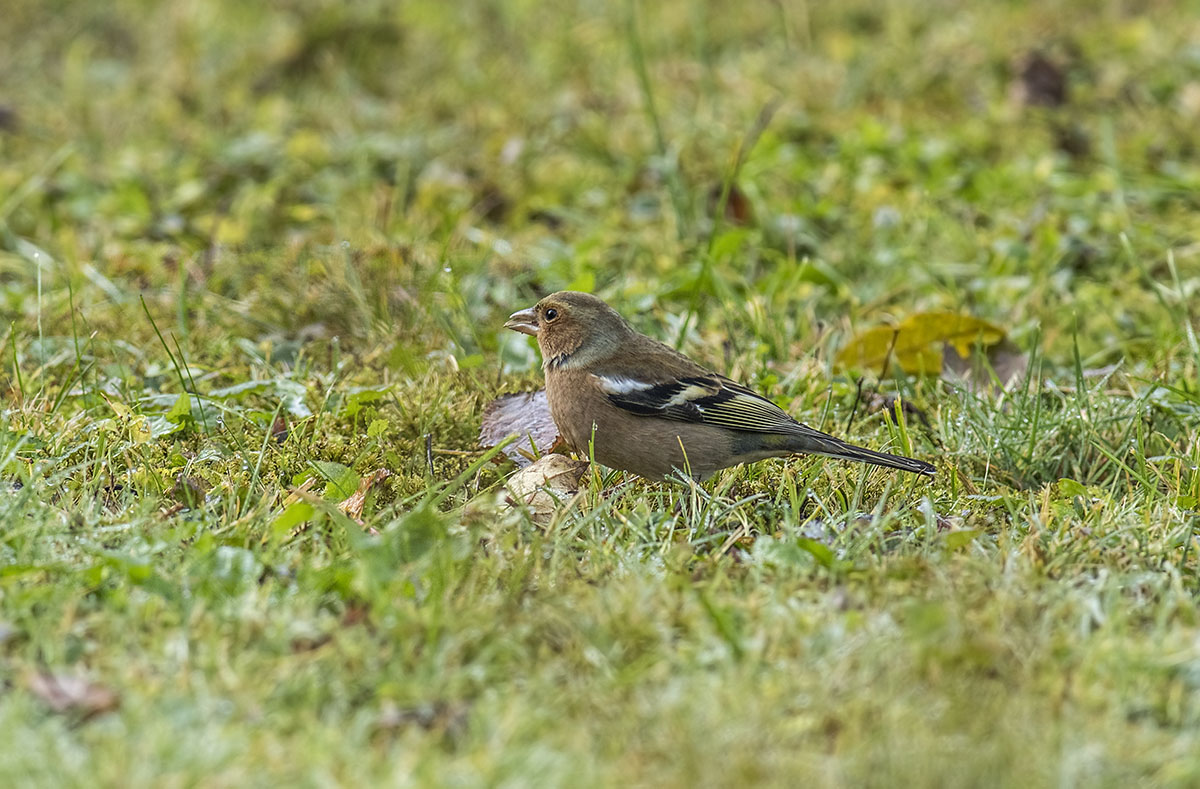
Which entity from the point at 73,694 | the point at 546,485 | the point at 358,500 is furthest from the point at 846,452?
the point at 73,694

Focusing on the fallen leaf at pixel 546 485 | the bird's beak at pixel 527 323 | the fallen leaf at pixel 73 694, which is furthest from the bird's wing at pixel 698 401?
the fallen leaf at pixel 73 694

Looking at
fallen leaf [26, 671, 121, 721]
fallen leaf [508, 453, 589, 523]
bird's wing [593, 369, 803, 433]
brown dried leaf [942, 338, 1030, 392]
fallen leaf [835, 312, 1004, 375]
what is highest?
fallen leaf [26, 671, 121, 721]

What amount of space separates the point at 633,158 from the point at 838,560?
4446mm

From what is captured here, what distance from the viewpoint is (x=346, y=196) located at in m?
7.43

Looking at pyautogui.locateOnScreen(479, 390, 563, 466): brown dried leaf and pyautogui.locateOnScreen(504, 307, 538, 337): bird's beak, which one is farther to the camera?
pyautogui.locateOnScreen(504, 307, 538, 337): bird's beak

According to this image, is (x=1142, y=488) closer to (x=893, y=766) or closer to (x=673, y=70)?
(x=893, y=766)

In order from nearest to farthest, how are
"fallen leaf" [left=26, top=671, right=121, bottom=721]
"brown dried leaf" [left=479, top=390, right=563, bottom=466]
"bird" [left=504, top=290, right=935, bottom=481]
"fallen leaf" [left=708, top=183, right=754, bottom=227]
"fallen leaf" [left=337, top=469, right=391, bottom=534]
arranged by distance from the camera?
"fallen leaf" [left=26, top=671, right=121, bottom=721]
"fallen leaf" [left=337, top=469, right=391, bottom=534]
"bird" [left=504, top=290, right=935, bottom=481]
"brown dried leaf" [left=479, top=390, right=563, bottom=466]
"fallen leaf" [left=708, top=183, right=754, bottom=227]

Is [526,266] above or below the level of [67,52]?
below

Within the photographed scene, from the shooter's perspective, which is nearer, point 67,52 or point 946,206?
point 946,206

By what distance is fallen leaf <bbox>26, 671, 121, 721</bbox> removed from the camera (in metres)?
2.91

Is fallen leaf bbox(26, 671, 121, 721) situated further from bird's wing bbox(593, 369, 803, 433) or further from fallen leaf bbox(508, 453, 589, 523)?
bird's wing bbox(593, 369, 803, 433)

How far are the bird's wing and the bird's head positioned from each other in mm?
172

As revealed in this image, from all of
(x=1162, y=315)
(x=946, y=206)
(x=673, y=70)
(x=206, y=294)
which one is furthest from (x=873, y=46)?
(x=206, y=294)

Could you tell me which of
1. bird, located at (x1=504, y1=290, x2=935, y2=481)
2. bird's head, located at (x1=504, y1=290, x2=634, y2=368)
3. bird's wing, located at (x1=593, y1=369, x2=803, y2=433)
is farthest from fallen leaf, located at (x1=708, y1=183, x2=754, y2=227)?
bird's wing, located at (x1=593, y1=369, x2=803, y2=433)
